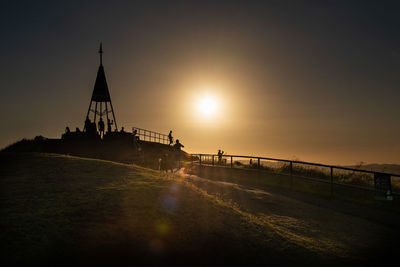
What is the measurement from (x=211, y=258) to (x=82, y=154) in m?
25.3

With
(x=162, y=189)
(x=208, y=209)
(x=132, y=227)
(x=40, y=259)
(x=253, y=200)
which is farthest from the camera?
(x=253, y=200)

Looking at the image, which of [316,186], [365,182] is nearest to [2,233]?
[316,186]

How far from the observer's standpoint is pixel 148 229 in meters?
5.01

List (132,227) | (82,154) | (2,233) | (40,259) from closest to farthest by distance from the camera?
1. (40,259)
2. (2,233)
3. (132,227)
4. (82,154)

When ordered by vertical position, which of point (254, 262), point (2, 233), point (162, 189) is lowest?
point (254, 262)

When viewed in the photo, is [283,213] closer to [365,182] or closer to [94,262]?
[94,262]

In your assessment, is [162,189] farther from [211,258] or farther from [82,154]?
[82,154]

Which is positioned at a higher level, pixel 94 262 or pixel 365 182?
pixel 365 182

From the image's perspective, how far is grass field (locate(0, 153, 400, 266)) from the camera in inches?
169

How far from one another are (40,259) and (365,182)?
1481 cm

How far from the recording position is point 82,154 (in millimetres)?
27344

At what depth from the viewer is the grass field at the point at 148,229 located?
169 inches

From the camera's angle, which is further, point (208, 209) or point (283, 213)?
point (283, 213)

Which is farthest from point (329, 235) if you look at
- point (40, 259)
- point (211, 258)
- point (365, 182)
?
point (365, 182)
